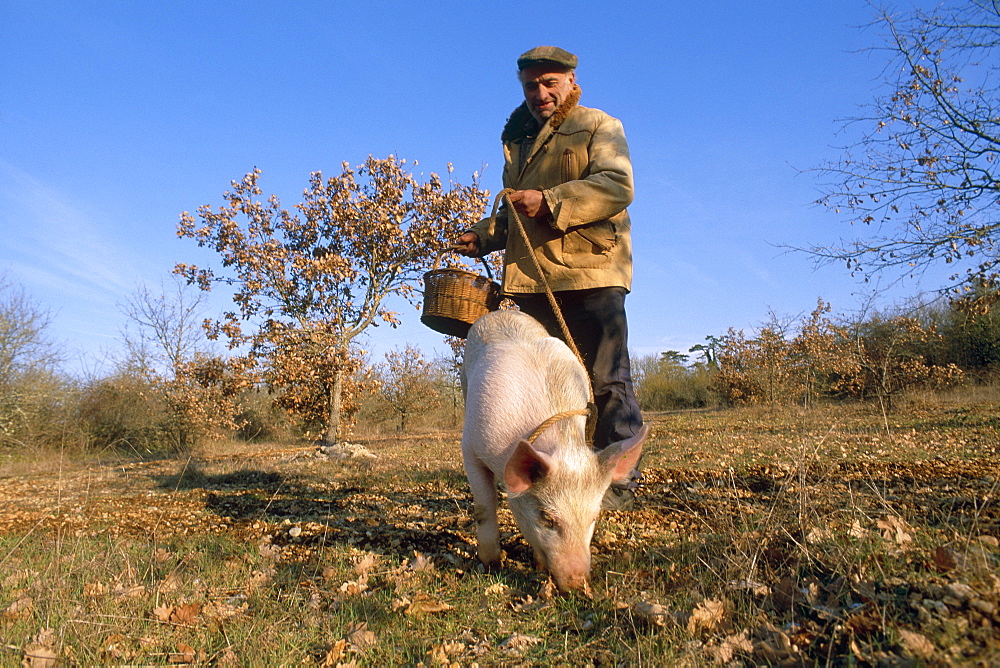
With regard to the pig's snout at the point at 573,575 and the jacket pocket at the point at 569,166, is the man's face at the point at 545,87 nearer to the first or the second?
the jacket pocket at the point at 569,166

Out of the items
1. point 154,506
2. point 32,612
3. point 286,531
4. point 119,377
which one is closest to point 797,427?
point 286,531

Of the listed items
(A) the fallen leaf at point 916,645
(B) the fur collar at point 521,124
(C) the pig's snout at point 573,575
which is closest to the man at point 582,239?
(B) the fur collar at point 521,124

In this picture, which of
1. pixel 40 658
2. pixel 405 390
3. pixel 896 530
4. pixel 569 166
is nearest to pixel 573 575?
pixel 896 530

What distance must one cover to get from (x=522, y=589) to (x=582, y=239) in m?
2.57

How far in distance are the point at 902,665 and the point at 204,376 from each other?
12.6 metres

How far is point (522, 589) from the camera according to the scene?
9.57 feet

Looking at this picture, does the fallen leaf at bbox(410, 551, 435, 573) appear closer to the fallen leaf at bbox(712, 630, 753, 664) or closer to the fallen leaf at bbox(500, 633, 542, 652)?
the fallen leaf at bbox(500, 633, 542, 652)

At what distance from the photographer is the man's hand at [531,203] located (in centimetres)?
389

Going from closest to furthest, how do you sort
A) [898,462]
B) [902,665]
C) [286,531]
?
[902,665] → [286,531] → [898,462]

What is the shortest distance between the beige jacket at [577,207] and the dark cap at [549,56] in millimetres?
300

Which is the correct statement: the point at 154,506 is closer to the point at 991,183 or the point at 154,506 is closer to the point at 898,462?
the point at 898,462

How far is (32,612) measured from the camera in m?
2.50

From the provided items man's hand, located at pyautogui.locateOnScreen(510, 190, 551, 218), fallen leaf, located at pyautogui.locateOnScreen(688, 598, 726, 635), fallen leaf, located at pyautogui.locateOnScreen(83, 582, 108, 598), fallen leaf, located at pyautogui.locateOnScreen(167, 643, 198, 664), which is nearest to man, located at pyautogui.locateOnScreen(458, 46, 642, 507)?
man's hand, located at pyautogui.locateOnScreen(510, 190, 551, 218)

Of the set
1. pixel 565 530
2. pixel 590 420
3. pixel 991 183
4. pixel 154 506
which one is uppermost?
pixel 991 183
